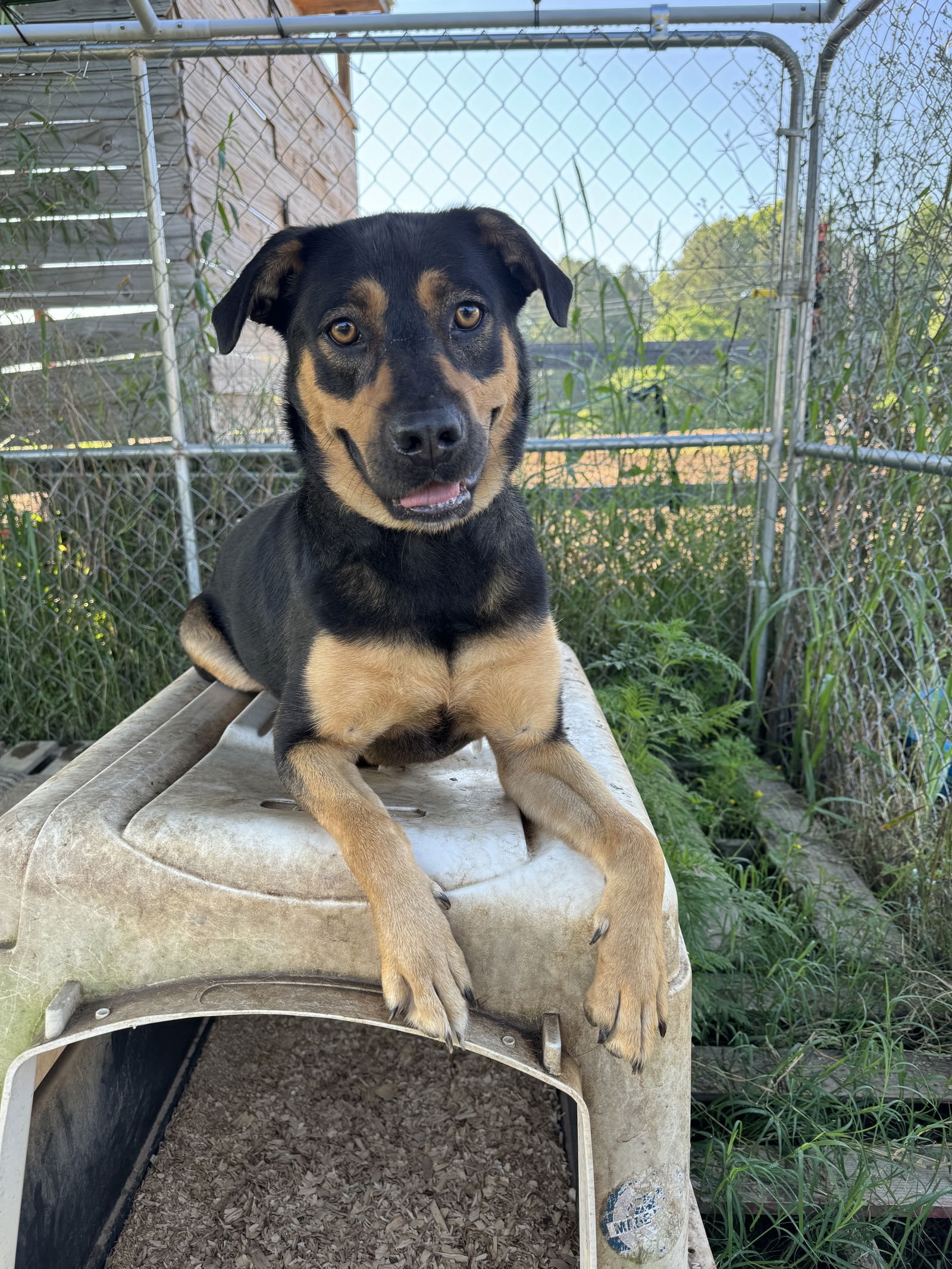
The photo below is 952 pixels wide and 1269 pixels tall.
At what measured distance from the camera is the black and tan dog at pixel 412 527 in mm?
1779

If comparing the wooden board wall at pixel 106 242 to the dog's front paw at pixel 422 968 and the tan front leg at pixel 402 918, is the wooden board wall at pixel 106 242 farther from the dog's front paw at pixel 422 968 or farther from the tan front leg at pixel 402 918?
the dog's front paw at pixel 422 968

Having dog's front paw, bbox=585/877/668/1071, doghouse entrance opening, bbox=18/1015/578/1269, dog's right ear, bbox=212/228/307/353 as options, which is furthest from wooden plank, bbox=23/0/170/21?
dog's front paw, bbox=585/877/668/1071

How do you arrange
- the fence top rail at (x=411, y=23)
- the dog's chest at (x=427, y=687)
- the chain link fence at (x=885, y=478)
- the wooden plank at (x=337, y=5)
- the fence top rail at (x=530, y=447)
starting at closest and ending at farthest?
the dog's chest at (x=427, y=687) < the chain link fence at (x=885, y=478) < the fence top rail at (x=411, y=23) < the fence top rail at (x=530, y=447) < the wooden plank at (x=337, y=5)

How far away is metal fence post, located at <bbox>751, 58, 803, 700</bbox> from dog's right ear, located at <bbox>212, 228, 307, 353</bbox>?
2198mm

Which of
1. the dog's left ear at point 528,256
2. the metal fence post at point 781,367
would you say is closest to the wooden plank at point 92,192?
the dog's left ear at point 528,256

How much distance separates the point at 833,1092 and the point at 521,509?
1.65 metres

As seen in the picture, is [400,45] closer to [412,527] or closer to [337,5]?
[412,527]

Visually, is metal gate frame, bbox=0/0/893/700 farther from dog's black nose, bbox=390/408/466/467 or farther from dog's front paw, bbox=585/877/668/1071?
dog's front paw, bbox=585/877/668/1071

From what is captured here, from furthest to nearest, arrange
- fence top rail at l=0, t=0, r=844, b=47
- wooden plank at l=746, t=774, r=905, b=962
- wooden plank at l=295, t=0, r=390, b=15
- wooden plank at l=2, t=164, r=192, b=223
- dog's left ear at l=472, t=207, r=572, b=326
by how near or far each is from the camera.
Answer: wooden plank at l=295, t=0, r=390, b=15, wooden plank at l=2, t=164, r=192, b=223, fence top rail at l=0, t=0, r=844, b=47, wooden plank at l=746, t=774, r=905, b=962, dog's left ear at l=472, t=207, r=572, b=326

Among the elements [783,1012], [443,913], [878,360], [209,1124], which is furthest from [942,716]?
[209,1124]

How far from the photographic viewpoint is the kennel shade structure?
1513 millimetres

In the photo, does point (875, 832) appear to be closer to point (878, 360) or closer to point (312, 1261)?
point (878, 360)

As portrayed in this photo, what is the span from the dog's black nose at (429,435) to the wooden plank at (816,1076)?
159cm

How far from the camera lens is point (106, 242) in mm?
4121
